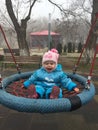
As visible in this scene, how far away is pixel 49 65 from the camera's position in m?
3.48

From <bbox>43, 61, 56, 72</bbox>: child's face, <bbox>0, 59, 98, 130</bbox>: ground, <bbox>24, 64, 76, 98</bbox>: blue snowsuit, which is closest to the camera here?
<bbox>24, 64, 76, 98</bbox>: blue snowsuit

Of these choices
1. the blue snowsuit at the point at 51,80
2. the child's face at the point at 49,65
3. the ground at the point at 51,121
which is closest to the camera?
the blue snowsuit at the point at 51,80

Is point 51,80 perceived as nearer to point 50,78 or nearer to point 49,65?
point 50,78

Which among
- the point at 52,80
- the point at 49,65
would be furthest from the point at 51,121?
the point at 49,65

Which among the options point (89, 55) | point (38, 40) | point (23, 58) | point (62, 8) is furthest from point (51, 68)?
point (38, 40)

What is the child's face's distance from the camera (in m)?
3.48

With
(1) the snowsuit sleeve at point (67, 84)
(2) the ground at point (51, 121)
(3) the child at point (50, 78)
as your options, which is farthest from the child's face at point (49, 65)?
(2) the ground at point (51, 121)

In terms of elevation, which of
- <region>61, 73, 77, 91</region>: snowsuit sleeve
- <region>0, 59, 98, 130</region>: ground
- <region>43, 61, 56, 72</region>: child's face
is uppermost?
<region>43, 61, 56, 72</region>: child's face

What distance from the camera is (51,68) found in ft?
11.4

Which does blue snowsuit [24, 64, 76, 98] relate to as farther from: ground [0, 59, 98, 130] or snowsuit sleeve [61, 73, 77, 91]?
ground [0, 59, 98, 130]

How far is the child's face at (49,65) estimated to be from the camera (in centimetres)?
348

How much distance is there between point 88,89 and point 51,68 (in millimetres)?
614

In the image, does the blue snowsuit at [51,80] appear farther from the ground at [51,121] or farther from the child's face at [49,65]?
the ground at [51,121]

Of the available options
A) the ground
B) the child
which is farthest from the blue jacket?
the ground
